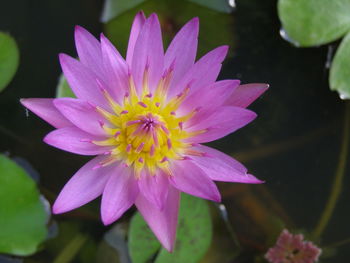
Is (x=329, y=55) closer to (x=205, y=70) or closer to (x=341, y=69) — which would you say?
(x=341, y=69)

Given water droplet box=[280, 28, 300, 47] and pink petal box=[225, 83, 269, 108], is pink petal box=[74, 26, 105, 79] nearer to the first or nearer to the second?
pink petal box=[225, 83, 269, 108]

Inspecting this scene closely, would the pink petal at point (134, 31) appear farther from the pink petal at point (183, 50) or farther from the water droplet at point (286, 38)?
the water droplet at point (286, 38)

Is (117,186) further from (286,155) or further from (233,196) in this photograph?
(286,155)

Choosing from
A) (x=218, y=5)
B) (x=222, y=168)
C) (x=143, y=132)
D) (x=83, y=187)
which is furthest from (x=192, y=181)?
(x=218, y=5)

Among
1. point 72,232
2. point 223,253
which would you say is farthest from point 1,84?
point 223,253

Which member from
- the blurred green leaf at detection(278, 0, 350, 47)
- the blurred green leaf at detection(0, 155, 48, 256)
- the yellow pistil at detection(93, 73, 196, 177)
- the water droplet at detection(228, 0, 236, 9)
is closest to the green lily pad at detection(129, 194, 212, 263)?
the blurred green leaf at detection(0, 155, 48, 256)

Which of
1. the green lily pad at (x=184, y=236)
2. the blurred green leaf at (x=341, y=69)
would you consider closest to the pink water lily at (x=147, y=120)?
the green lily pad at (x=184, y=236)
